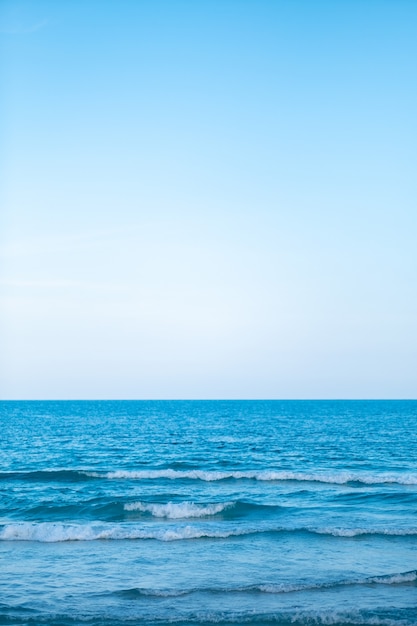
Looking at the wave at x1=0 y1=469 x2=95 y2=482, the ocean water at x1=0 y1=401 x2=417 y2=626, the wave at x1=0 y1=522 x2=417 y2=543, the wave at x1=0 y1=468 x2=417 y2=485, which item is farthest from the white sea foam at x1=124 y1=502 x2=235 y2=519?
the wave at x1=0 y1=469 x2=95 y2=482

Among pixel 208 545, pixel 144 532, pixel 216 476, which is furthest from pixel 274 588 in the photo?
pixel 216 476

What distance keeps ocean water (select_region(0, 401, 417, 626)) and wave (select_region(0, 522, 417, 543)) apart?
6cm

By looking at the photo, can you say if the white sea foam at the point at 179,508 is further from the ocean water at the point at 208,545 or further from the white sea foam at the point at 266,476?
the white sea foam at the point at 266,476

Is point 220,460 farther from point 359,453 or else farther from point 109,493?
point 109,493

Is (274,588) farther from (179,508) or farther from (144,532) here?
(179,508)

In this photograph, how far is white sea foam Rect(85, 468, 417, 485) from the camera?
32219mm

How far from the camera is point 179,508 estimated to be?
24984 millimetres

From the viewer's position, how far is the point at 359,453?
47344mm

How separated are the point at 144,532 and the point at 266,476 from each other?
1384 cm

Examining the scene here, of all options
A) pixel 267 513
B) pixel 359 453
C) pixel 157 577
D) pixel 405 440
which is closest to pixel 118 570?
pixel 157 577

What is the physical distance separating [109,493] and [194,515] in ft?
20.7

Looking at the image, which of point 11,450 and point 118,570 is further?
point 11,450

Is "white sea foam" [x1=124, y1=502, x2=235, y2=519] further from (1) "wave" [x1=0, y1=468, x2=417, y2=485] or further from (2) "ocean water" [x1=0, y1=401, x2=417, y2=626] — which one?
(1) "wave" [x1=0, y1=468, x2=417, y2=485]

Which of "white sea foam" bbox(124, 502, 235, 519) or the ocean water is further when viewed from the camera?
"white sea foam" bbox(124, 502, 235, 519)
